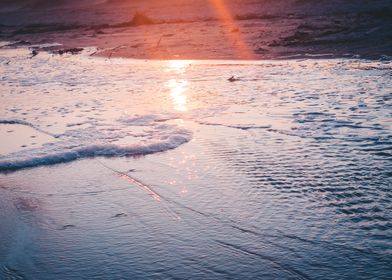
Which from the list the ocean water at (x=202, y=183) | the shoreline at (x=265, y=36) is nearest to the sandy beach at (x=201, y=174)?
the ocean water at (x=202, y=183)

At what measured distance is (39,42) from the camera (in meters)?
22.9

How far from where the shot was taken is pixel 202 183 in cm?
416

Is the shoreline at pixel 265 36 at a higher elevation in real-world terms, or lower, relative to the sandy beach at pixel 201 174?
higher

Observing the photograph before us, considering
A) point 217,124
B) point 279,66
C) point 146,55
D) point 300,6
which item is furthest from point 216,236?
point 300,6

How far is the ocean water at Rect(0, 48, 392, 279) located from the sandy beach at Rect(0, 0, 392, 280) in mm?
15

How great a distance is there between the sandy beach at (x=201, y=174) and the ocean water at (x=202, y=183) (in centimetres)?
1

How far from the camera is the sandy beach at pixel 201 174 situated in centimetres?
298

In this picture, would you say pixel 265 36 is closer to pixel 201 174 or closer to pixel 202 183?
pixel 201 174

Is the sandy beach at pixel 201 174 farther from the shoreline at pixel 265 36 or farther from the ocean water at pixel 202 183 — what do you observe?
the shoreline at pixel 265 36

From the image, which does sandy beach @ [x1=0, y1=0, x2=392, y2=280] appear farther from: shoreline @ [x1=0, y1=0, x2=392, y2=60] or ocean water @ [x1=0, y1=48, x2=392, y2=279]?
shoreline @ [x1=0, y1=0, x2=392, y2=60]

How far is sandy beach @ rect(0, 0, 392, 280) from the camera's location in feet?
9.79

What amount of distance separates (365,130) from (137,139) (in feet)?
8.84

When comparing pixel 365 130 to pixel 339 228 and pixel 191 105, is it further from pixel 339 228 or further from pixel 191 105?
pixel 191 105

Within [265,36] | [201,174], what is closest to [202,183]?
[201,174]
